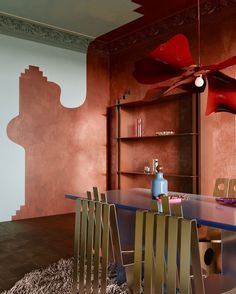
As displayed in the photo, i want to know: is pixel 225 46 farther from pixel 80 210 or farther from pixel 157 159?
pixel 80 210

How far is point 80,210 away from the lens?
1.93 m

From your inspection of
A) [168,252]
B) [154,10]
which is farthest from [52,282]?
[154,10]

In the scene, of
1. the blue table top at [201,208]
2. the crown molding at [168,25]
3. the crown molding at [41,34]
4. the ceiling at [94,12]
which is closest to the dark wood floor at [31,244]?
the blue table top at [201,208]

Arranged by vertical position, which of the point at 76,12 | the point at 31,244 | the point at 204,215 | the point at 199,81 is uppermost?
the point at 76,12

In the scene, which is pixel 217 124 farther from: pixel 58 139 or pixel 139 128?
pixel 58 139

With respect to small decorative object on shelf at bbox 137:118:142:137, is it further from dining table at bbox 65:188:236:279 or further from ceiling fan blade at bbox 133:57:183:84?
ceiling fan blade at bbox 133:57:183:84

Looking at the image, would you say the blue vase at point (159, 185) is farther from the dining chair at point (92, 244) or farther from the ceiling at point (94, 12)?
the ceiling at point (94, 12)

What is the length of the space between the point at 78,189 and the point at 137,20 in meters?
3.11

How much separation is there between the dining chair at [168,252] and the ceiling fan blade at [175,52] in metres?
1.14

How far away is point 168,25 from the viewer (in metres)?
5.09

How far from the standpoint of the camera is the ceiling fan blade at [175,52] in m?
2.04

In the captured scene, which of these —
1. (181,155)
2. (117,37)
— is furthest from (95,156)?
(117,37)

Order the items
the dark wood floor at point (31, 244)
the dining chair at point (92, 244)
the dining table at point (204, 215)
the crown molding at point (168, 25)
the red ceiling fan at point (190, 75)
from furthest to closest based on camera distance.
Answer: the crown molding at point (168, 25) → the dark wood floor at point (31, 244) → the red ceiling fan at point (190, 75) → the dining table at point (204, 215) → the dining chair at point (92, 244)

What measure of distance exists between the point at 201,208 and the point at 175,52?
1.09 m
